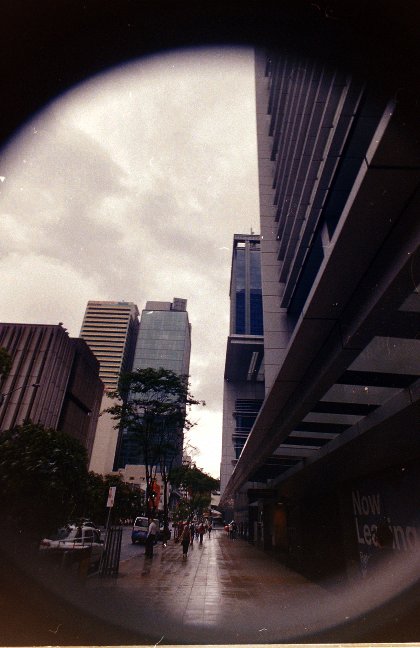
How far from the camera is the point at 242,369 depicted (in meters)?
81.9

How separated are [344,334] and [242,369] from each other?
7690cm

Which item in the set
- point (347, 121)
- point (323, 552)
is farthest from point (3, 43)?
point (323, 552)

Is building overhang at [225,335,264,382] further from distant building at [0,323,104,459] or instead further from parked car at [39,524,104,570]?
parked car at [39,524,104,570]

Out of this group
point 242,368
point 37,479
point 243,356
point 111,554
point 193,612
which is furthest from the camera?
point 242,368

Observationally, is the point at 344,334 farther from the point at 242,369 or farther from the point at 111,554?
the point at 242,369

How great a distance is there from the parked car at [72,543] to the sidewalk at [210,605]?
99 centimetres

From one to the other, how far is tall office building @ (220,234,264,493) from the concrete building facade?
187 feet

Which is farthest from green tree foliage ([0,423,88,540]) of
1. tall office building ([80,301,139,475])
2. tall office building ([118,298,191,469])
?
tall office building ([80,301,139,475])

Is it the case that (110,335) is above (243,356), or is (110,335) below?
above

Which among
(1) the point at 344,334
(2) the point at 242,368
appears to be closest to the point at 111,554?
(1) the point at 344,334

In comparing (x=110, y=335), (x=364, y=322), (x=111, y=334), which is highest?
(x=111, y=334)

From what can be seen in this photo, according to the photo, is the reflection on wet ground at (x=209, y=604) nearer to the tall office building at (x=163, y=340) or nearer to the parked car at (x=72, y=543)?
the parked car at (x=72, y=543)

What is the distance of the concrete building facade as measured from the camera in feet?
13.6

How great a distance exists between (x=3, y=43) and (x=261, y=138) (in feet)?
88.9
